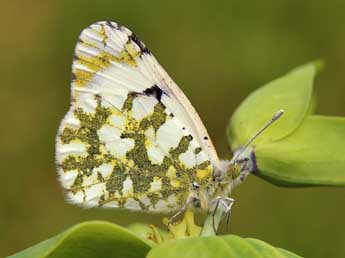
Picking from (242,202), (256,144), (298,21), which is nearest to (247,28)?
(298,21)

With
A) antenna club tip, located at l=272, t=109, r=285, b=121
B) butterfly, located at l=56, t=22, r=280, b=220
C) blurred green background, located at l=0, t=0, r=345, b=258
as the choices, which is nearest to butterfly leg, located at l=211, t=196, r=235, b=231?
butterfly, located at l=56, t=22, r=280, b=220

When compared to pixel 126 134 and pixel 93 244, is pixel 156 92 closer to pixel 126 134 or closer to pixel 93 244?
pixel 126 134

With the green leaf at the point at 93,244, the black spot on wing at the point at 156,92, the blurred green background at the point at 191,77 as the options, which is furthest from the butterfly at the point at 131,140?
the blurred green background at the point at 191,77

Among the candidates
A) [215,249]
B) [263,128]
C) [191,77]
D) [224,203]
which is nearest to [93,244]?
[215,249]

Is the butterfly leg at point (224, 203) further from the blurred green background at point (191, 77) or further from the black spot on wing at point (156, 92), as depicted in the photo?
the blurred green background at point (191, 77)

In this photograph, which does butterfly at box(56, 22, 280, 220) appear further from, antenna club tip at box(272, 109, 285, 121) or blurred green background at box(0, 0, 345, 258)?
blurred green background at box(0, 0, 345, 258)

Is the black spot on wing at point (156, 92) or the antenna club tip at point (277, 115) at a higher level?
the black spot on wing at point (156, 92)
